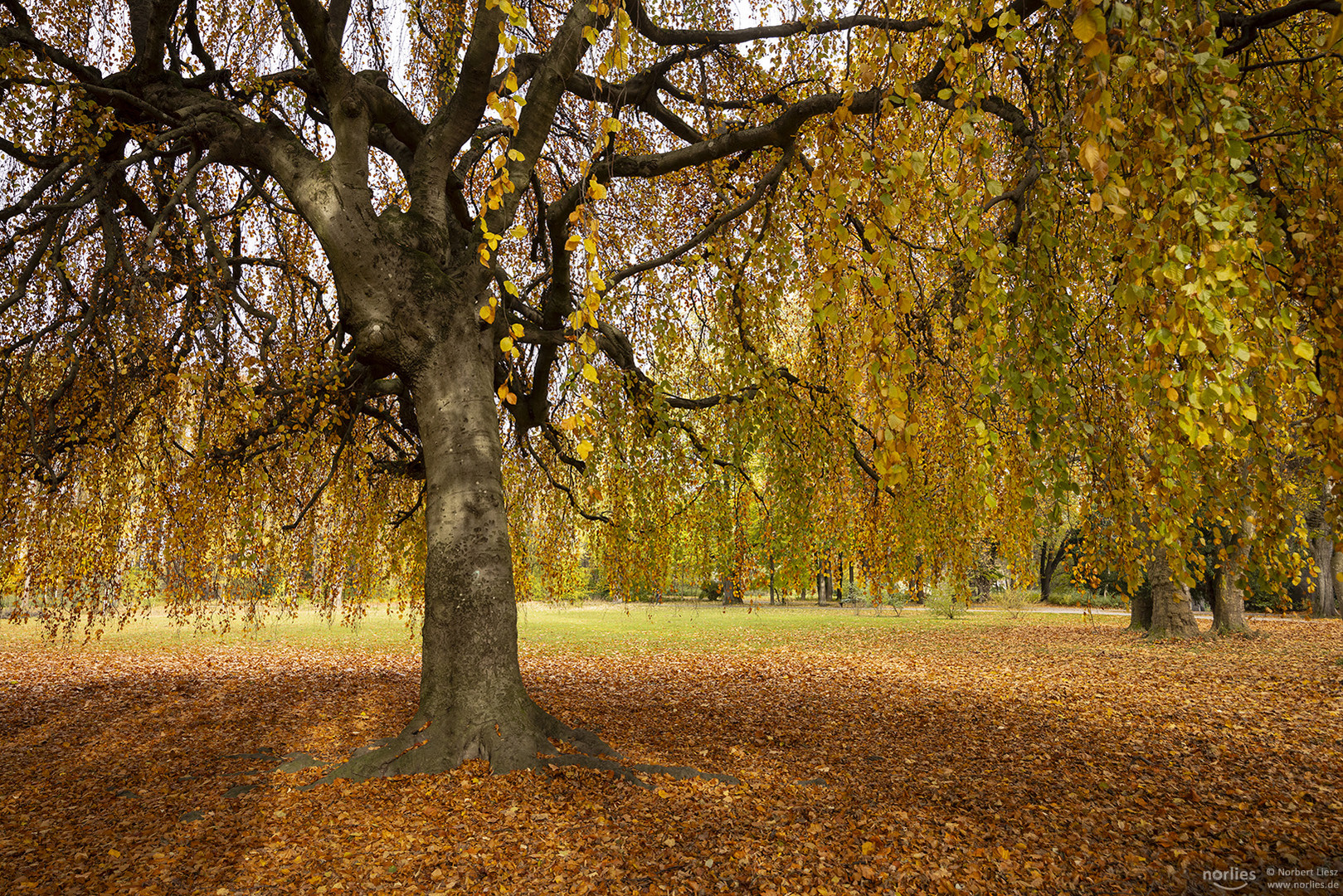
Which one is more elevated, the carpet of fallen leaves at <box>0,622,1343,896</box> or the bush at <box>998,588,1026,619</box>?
the carpet of fallen leaves at <box>0,622,1343,896</box>

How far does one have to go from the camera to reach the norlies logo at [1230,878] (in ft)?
9.94

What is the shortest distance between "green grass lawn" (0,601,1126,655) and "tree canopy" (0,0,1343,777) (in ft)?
16.9

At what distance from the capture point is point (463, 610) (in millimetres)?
4336

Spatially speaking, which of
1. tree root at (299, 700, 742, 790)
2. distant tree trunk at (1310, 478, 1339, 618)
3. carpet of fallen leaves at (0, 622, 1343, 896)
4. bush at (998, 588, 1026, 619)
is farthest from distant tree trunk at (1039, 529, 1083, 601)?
tree root at (299, 700, 742, 790)

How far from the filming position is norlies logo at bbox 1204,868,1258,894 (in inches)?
119

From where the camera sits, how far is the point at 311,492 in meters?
7.21

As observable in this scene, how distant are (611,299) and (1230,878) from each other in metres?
4.84

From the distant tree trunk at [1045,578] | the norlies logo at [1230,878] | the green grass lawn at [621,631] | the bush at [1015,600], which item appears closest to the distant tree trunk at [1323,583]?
the green grass lawn at [621,631]

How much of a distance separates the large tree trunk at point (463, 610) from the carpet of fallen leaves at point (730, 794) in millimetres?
218

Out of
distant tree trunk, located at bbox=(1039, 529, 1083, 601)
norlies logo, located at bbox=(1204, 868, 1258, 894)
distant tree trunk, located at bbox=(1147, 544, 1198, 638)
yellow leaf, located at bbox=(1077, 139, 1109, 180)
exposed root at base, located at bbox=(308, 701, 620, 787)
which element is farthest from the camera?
distant tree trunk, located at bbox=(1039, 529, 1083, 601)

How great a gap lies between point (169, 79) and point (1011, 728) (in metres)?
8.87

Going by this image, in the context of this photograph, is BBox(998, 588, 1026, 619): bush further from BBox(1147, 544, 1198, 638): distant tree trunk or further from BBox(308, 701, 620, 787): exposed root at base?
BBox(308, 701, 620, 787): exposed root at base

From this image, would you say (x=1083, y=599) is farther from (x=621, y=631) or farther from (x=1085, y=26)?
(x=1085, y=26)

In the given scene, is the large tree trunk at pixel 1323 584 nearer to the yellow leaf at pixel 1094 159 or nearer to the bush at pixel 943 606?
the bush at pixel 943 606
